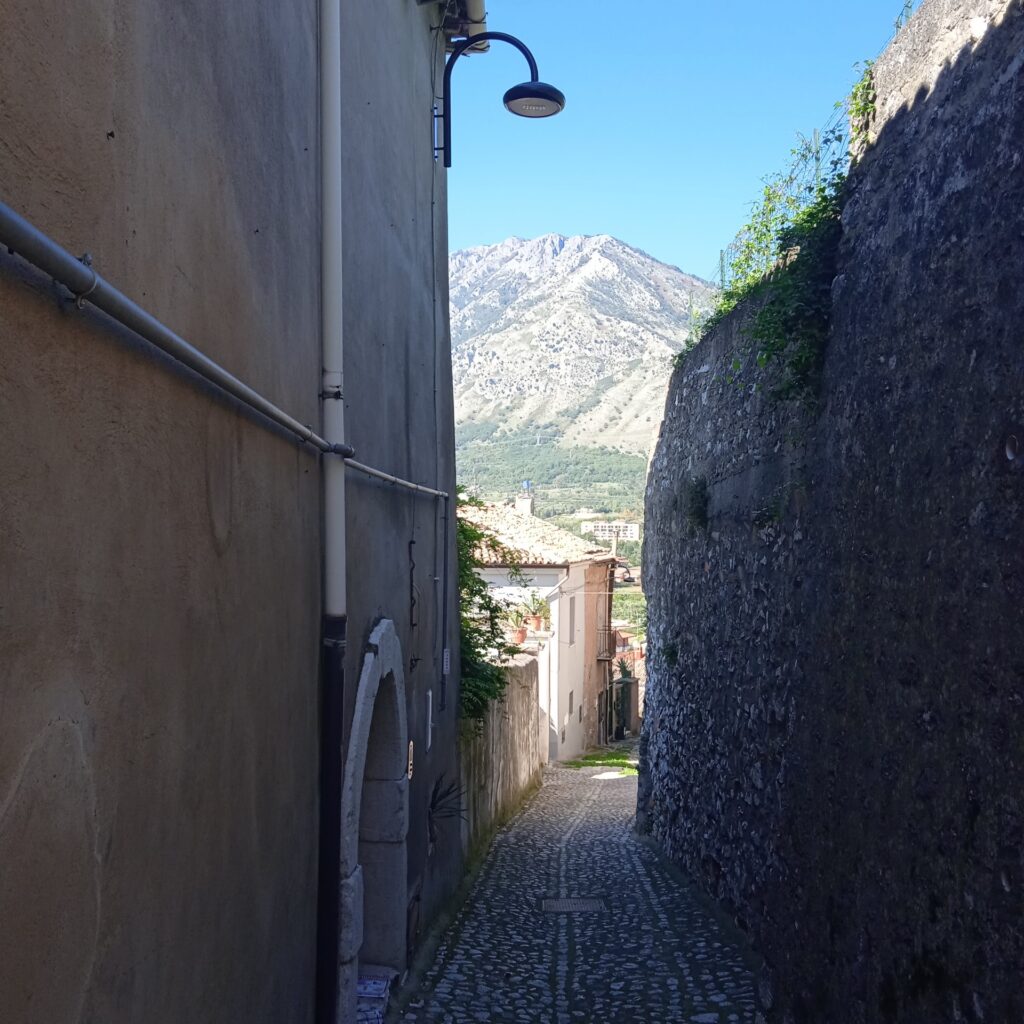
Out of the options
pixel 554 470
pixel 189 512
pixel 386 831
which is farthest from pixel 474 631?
pixel 554 470

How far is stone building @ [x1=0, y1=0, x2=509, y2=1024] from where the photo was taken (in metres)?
2.01

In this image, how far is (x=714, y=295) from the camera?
939 cm

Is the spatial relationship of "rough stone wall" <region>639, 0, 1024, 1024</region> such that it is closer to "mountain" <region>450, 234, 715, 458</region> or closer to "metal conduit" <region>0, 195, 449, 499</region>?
"metal conduit" <region>0, 195, 449, 499</region>

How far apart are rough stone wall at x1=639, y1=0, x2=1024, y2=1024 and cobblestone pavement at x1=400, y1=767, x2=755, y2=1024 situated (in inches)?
15.7

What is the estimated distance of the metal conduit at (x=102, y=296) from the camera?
182 centimetres

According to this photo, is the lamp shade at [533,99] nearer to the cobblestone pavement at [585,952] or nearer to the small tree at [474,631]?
the small tree at [474,631]

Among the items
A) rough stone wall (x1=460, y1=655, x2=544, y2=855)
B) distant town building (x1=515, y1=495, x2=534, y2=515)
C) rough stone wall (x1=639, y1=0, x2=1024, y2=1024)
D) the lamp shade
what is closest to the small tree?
rough stone wall (x1=460, y1=655, x2=544, y2=855)

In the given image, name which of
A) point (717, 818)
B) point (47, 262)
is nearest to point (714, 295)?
point (717, 818)

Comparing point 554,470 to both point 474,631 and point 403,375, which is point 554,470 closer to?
point 474,631

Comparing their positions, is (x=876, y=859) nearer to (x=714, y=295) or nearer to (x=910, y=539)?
(x=910, y=539)

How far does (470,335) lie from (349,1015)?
551 ft

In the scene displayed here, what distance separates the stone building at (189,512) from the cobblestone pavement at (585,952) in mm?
1045

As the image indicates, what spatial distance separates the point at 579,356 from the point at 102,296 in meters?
133

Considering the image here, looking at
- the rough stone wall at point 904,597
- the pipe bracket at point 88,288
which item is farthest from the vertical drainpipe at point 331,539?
the pipe bracket at point 88,288
